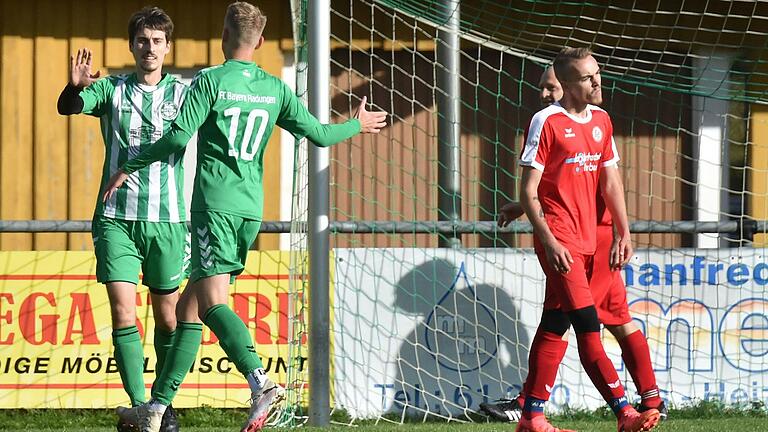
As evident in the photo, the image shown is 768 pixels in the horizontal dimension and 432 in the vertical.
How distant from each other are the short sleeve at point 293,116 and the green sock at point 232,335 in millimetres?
892

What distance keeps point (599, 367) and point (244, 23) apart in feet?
7.21

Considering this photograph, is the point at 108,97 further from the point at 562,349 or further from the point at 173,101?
the point at 562,349

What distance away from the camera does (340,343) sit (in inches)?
290

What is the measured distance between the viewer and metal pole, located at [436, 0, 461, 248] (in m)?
7.61

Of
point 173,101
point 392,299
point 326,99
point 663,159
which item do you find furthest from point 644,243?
point 173,101

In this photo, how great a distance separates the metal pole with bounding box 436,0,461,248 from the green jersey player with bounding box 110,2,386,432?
239cm

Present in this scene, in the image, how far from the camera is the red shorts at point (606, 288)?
5.70 metres

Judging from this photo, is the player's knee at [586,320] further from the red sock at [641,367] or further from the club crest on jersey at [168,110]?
the club crest on jersey at [168,110]

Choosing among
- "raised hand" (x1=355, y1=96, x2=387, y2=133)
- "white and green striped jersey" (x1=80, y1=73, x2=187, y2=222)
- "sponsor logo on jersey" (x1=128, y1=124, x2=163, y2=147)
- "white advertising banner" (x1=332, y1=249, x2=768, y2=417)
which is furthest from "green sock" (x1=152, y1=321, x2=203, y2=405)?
"white advertising banner" (x1=332, y1=249, x2=768, y2=417)

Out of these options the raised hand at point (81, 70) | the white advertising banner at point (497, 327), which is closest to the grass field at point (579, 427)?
the white advertising banner at point (497, 327)

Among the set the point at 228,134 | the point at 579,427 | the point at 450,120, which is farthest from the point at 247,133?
the point at 450,120

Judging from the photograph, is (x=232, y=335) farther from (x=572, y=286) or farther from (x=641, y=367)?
(x=641, y=367)

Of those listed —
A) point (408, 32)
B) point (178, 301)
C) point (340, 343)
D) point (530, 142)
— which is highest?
point (408, 32)

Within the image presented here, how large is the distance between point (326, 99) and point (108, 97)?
1.27 m
